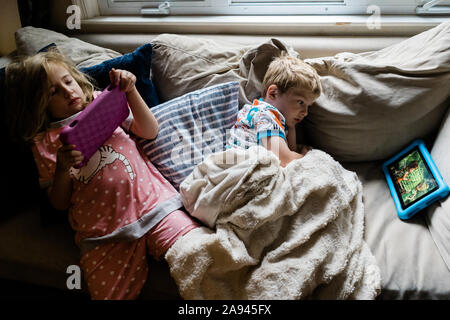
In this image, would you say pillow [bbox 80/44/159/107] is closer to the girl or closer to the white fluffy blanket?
the girl

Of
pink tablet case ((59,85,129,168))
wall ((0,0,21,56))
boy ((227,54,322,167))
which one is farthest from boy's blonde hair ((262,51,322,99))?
wall ((0,0,21,56))

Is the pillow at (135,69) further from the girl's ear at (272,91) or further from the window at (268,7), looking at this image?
the window at (268,7)

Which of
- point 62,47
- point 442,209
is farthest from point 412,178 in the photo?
point 62,47

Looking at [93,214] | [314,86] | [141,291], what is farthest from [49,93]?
[314,86]

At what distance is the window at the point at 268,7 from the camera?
1.64 metres

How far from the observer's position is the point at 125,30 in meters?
1.82

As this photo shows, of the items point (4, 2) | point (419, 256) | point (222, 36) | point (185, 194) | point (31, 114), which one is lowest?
point (419, 256)

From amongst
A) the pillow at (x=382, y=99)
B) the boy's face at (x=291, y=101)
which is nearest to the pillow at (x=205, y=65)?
the boy's face at (x=291, y=101)

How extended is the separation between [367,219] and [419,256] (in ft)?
0.58

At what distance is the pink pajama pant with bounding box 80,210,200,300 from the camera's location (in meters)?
0.97

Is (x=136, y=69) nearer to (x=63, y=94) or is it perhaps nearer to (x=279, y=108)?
(x=63, y=94)

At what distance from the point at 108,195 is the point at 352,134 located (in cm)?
88

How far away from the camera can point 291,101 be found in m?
1.22

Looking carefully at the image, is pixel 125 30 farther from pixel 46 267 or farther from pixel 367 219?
pixel 367 219
